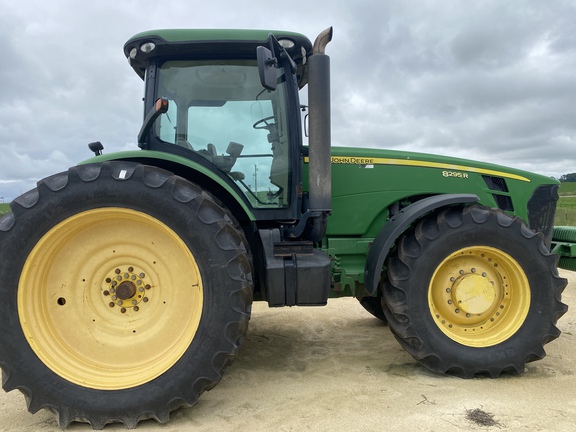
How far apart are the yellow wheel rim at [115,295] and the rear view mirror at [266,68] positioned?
1027mm

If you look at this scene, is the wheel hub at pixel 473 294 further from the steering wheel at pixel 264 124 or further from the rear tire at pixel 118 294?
the steering wheel at pixel 264 124

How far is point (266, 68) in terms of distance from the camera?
98.0 inches

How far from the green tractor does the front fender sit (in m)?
0.01

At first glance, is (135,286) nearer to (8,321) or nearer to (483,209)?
(8,321)

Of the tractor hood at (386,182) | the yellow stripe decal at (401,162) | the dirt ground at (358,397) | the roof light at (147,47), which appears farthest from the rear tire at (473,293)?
the roof light at (147,47)

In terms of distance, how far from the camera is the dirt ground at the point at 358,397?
7.61 ft

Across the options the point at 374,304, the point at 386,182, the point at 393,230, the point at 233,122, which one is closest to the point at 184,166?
the point at 233,122

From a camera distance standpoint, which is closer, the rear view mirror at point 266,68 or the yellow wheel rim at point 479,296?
the rear view mirror at point 266,68

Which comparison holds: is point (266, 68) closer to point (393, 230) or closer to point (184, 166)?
point (184, 166)

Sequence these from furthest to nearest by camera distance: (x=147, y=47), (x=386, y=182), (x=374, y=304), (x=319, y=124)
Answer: (x=374, y=304) < (x=386, y=182) < (x=147, y=47) < (x=319, y=124)

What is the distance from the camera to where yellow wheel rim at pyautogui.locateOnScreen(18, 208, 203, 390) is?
2.48 m

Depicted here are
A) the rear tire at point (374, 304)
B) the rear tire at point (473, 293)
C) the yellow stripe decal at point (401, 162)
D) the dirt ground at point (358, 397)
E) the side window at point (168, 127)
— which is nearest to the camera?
the dirt ground at point (358, 397)

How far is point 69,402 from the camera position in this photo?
233 cm

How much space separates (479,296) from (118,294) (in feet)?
7.93
